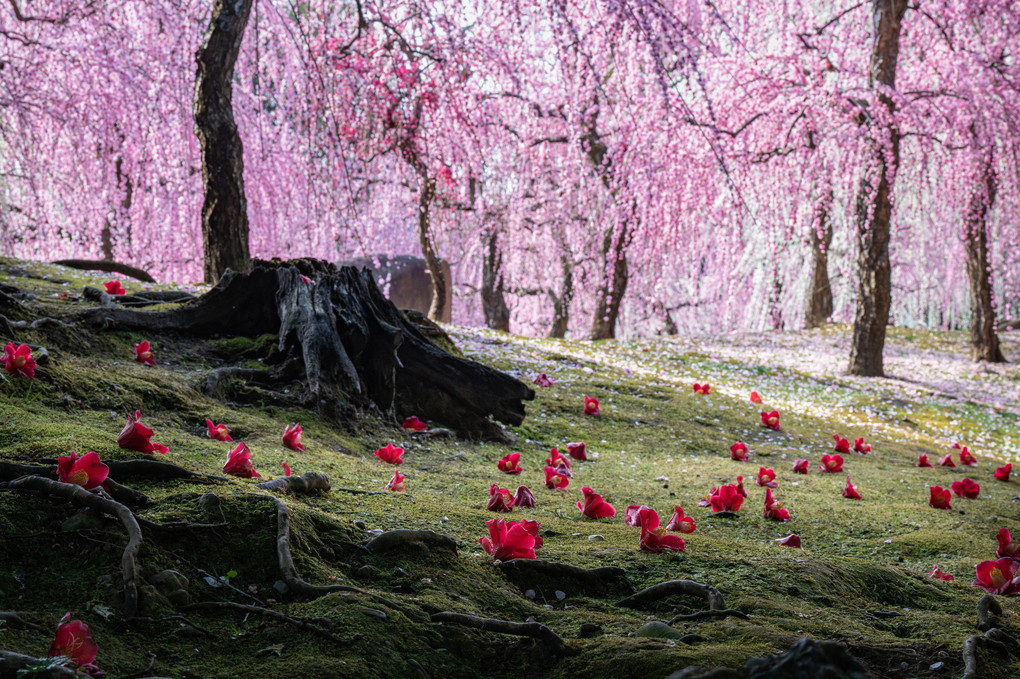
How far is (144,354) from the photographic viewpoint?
4012 mm

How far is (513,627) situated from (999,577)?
1.72 m

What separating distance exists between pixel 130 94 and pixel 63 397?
305 inches

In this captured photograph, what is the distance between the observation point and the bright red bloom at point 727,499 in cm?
333

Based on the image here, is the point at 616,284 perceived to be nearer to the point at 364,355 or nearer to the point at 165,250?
the point at 165,250

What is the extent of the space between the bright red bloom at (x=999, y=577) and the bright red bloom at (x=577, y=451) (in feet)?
8.48

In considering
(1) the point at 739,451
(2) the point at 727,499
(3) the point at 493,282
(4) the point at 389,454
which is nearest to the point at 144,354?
(4) the point at 389,454

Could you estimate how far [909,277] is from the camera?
70.0ft

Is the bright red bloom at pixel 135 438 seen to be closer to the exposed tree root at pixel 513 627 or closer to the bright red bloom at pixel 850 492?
the exposed tree root at pixel 513 627

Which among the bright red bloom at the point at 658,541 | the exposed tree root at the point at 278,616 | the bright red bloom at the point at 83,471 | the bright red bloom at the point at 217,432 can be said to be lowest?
the bright red bloom at the point at 658,541

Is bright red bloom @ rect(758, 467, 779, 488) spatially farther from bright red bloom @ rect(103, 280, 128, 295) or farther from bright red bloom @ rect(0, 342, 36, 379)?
bright red bloom @ rect(103, 280, 128, 295)

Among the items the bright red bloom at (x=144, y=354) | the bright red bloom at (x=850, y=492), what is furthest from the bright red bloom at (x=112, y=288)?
the bright red bloom at (x=850, y=492)

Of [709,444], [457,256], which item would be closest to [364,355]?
[709,444]

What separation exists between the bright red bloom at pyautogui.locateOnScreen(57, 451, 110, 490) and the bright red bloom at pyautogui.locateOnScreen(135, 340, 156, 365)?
2518 mm

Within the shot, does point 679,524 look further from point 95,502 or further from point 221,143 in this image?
point 221,143
